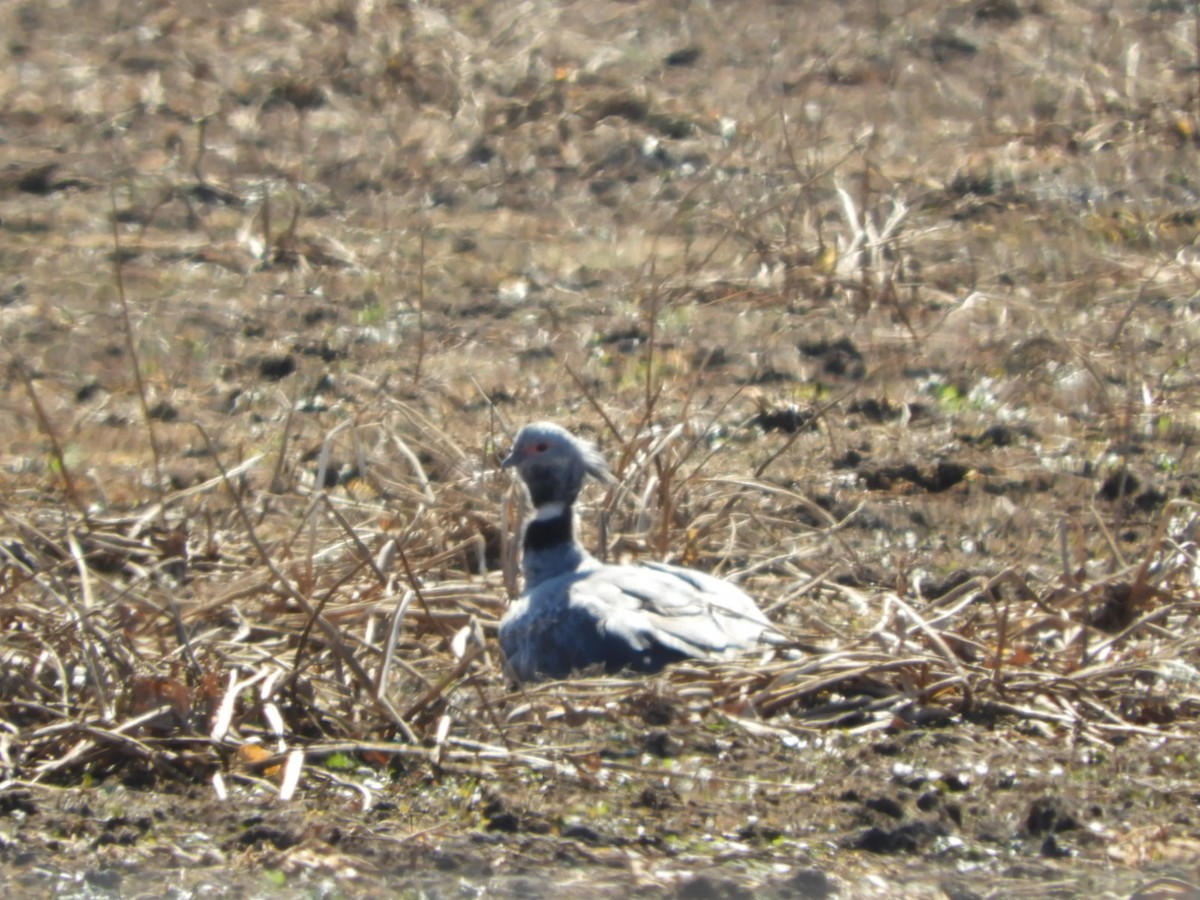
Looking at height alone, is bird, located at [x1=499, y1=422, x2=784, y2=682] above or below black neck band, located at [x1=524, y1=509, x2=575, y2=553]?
below

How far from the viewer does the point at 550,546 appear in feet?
18.6

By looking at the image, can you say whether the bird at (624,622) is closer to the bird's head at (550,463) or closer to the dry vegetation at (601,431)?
the dry vegetation at (601,431)

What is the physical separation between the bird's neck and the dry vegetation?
0.60ft

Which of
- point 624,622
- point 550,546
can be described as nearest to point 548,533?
point 550,546

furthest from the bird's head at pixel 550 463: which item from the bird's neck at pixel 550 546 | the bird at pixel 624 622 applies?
the bird at pixel 624 622

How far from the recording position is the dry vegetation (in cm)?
435

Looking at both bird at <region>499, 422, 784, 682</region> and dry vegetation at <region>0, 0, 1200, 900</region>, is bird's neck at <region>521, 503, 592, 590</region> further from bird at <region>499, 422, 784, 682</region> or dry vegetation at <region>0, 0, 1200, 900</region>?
dry vegetation at <region>0, 0, 1200, 900</region>

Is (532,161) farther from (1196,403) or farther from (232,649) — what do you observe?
(232,649)

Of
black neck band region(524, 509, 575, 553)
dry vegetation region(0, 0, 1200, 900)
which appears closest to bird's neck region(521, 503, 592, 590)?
black neck band region(524, 509, 575, 553)

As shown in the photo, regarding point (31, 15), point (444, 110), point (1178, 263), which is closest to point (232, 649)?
point (1178, 263)

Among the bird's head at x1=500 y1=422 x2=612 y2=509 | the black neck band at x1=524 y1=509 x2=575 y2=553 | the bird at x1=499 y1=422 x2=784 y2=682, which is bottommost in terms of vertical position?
the bird at x1=499 y1=422 x2=784 y2=682

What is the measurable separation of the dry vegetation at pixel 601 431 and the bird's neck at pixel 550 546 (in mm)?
182

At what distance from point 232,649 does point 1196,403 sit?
3.98m

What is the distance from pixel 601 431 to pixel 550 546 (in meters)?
1.52
